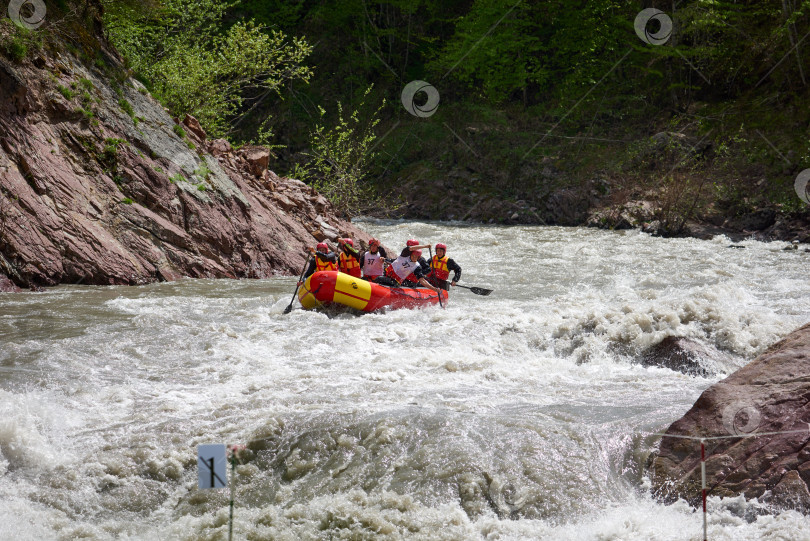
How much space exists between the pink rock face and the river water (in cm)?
63

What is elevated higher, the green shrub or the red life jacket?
the green shrub

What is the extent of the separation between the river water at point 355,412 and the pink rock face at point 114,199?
0.63 meters

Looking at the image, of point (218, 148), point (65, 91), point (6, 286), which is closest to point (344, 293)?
point (6, 286)

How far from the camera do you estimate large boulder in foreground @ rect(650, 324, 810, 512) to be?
3.82 metres

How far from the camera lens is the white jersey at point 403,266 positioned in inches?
416

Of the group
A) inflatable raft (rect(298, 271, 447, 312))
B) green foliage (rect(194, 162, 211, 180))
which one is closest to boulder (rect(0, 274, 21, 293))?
inflatable raft (rect(298, 271, 447, 312))

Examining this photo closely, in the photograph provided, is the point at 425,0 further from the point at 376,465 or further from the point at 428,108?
the point at 376,465

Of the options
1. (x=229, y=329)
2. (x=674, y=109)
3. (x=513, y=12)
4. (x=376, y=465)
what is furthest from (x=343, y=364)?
(x=513, y=12)

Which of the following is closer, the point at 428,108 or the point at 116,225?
the point at 116,225

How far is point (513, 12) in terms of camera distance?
23.5 meters

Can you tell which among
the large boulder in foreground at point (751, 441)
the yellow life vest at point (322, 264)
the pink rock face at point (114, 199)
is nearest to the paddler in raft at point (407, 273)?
the yellow life vest at point (322, 264)

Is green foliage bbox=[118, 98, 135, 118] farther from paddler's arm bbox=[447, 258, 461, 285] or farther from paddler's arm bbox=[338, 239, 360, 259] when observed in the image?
paddler's arm bbox=[447, 258, 461, 285]

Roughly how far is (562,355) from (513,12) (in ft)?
60.9

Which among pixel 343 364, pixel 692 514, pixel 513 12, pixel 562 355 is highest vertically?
pixel 513 12
